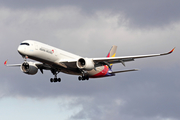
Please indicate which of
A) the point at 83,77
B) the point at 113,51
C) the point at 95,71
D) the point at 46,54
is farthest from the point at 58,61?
the point at 113,51

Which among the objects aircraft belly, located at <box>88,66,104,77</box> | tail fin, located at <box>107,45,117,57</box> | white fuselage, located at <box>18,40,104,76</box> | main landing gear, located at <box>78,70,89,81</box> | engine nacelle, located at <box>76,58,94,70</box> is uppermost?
tail fin, located at <box>107,45,117,57</box>

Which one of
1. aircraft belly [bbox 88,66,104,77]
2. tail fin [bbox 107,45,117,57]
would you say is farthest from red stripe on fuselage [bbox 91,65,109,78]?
tail fin [bbox 107,45,117,57]

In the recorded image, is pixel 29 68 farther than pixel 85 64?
Yes

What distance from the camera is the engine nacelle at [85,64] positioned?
56287mm

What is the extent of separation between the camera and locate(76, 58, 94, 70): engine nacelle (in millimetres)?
56287

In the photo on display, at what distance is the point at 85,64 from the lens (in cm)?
5641

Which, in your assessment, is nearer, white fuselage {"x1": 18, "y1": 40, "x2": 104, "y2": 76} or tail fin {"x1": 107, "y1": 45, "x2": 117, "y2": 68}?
white fuselage {"x1": 18, "y1": 40, "x2": 104, "y2": 76}

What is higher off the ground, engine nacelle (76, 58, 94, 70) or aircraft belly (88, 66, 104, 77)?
engine nacelle (76, 58, 94, 70)

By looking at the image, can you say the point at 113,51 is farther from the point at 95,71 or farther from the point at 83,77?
the point at 83,77

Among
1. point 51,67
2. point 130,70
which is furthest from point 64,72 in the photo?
point 130,70

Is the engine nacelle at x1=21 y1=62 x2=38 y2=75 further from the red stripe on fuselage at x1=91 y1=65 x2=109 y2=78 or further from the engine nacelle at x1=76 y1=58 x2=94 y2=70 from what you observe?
the red stripe on fuselage at x1=91 y1=65 x2=109 y2=78

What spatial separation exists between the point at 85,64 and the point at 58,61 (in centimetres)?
402

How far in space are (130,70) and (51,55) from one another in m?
14.1

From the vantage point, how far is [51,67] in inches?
2360
